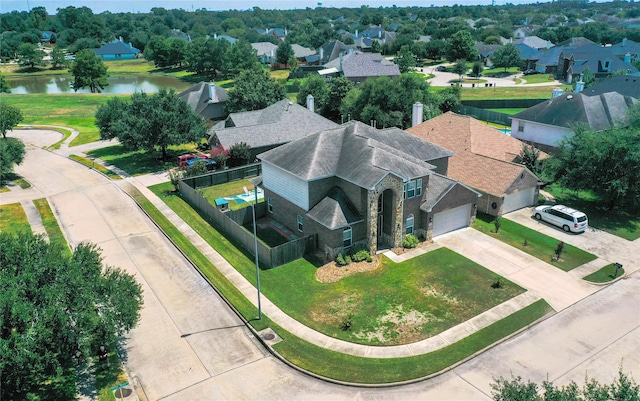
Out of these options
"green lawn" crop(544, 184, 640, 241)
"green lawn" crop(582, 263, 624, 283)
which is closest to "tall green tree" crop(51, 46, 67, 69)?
"green lawn" crop(544, 184, 640, 241)

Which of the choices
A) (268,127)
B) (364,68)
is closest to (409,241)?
Answer: (268,127)

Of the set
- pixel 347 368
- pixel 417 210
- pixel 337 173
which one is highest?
pixel 337 173

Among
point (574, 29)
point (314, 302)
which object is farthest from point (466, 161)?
point (574, 29)

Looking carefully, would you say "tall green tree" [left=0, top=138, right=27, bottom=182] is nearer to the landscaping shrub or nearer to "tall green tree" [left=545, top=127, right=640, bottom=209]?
the landscaping shrub

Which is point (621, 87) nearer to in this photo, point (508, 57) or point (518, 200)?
point (518, 200)

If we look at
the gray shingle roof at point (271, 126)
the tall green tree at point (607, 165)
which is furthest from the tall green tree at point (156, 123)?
the tall green tree at point (607, 165)

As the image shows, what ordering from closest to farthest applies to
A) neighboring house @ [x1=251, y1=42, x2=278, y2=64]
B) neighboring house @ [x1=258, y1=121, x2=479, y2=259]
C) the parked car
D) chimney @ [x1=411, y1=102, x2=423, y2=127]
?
neighboring house @ [x1=258, y1=121, x2=479, y2=259]
the parked car
chimney @ [x1=411, y1=102, x2=423, y2=127]
neighboring house @ [x1=251, y1=42, x2=278, y2=64]

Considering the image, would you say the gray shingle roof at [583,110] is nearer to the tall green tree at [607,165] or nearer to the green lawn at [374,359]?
the tall green tree at [607,165]

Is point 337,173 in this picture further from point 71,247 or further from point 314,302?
point 71,247
